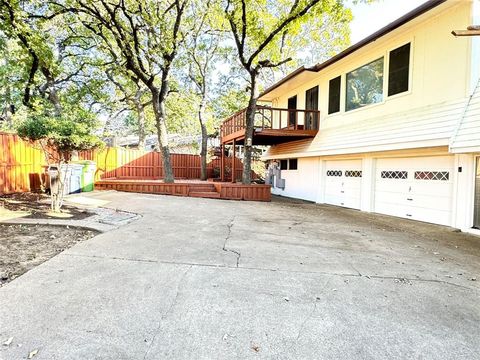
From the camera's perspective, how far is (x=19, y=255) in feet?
12.7

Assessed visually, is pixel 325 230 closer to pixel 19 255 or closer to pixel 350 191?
pixel 350 191

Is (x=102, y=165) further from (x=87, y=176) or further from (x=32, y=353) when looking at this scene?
(x=32, y=353)

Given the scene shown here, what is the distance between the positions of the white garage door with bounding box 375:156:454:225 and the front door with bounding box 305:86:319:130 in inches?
150

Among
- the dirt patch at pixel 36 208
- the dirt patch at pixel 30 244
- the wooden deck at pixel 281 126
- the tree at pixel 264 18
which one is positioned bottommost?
the dirt patch at pixel 30 244

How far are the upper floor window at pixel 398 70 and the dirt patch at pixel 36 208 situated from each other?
30.9 ft

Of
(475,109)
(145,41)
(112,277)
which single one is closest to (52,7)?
(145,41)

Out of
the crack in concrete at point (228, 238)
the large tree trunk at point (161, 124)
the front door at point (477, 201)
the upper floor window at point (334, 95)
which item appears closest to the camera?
the crack in concrete at point (228, 238)

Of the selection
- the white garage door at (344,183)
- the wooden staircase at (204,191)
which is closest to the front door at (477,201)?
the white garage door at (344,183)

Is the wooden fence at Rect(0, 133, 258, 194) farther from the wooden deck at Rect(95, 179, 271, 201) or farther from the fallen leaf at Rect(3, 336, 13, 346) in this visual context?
the fallen leaf at Rect(3, 336, 13, 346)

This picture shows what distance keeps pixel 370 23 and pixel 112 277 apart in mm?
15091

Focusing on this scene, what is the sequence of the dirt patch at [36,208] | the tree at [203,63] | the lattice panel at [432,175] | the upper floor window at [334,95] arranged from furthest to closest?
the tree at [203,63], the upper floor window at [334,95], the lattice panel at [432,175], the dirt patch at [36,208]

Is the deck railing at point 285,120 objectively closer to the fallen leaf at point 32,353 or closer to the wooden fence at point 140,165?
the wooden fence at point 140,165

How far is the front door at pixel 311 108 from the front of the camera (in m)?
12.5

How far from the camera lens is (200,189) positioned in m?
13.4
